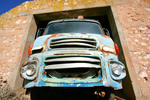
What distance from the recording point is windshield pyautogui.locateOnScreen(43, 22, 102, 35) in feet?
8.15

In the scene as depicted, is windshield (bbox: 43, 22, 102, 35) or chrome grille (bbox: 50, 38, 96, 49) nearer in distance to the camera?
chrome grille (bbox: 50, 38, 96, 49)

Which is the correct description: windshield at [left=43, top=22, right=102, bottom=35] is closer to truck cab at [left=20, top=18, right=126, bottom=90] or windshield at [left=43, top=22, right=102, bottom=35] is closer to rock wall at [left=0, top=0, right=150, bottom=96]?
truck cab at [left=20, top=18, right=126, bottom=90]

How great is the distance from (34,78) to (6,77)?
8.61 ft

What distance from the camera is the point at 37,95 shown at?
189cm

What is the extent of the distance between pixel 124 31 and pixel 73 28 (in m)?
2.23

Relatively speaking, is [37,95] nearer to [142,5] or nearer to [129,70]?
[129,70]

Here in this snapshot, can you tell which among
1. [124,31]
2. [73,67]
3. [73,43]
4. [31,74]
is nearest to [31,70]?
[31,74]

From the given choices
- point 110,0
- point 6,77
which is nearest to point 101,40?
point 110,0

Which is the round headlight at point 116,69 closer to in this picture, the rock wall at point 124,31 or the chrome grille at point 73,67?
the chrome grille at point 73,67

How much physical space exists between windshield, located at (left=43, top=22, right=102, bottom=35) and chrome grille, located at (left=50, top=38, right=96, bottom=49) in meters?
0.60

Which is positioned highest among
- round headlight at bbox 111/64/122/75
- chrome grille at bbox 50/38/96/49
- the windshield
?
the windshield

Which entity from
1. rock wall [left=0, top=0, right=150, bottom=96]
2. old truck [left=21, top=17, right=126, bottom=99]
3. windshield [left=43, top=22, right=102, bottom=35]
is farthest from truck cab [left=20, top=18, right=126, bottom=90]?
rock wall [left=0, top=0, right=150, bottom=96]

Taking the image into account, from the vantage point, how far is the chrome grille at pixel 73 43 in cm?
185

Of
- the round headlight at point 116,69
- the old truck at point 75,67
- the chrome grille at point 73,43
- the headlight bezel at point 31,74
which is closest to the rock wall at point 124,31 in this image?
the round headlight at point 116,69
